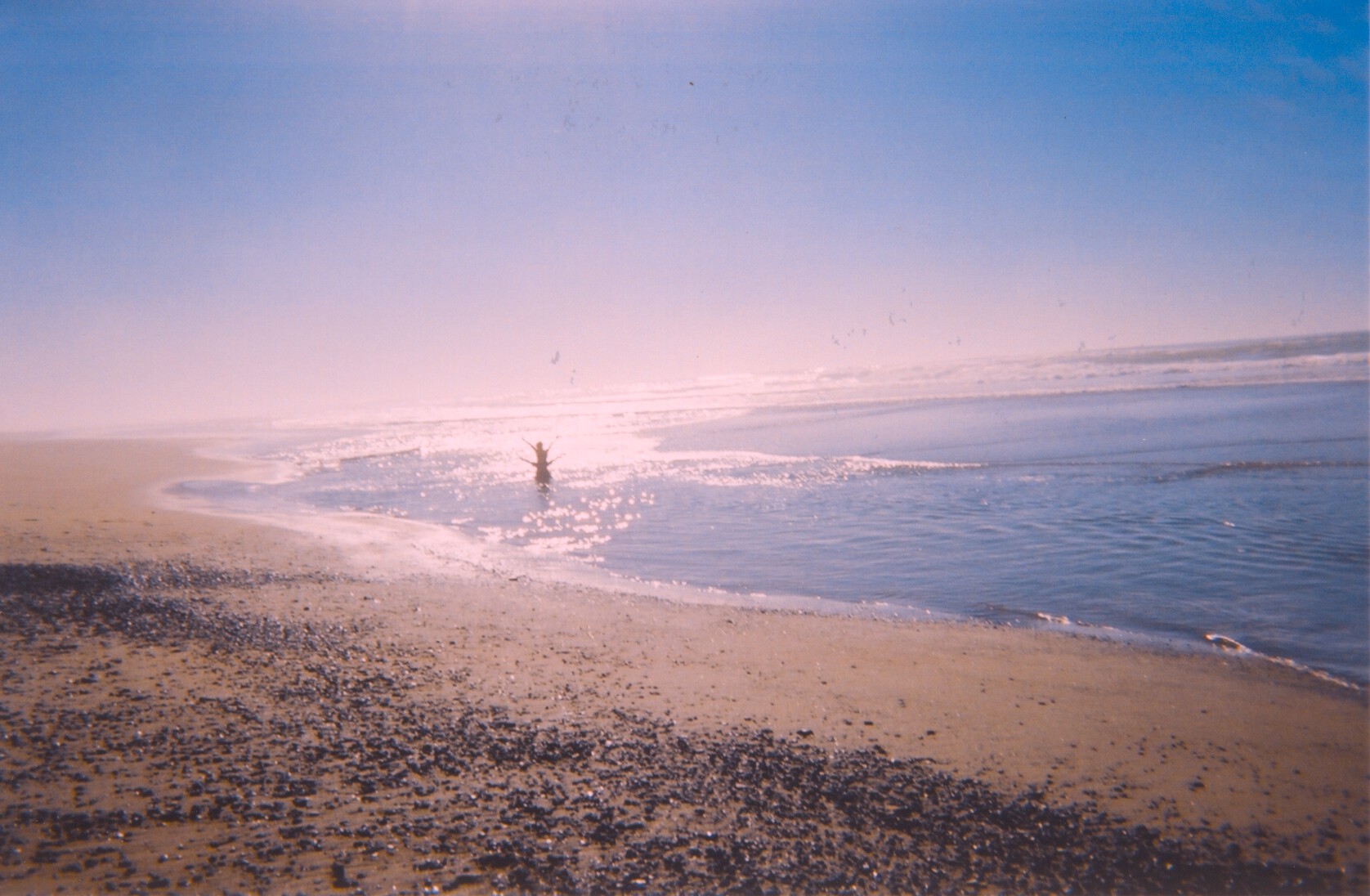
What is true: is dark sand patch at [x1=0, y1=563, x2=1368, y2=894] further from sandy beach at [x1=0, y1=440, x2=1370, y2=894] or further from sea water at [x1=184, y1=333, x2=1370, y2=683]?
sea water at [x1=184, y1=333, x2=1370, y2=683]

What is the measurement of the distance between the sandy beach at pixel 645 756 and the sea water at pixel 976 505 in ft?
5.42

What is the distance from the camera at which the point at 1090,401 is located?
38531mm

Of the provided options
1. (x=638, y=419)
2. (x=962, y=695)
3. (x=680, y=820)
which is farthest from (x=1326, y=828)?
(x=638, y=419)

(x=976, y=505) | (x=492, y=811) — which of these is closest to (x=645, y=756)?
(x=492, y=811)

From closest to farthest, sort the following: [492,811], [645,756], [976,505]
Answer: [492,811] → [645,756] → [976,505]

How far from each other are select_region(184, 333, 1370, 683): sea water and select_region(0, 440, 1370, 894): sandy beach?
165 centimetres

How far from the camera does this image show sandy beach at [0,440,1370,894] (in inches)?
173

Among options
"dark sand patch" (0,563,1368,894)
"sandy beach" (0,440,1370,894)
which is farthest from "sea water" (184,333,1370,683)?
"dark sand patch" (0,563,1368,894)

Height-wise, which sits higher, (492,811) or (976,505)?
(492,811)

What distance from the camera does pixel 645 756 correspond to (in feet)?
18.4

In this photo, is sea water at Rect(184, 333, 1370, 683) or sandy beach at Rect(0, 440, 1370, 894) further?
sea water at Rect(184, 333, 1370, 683)

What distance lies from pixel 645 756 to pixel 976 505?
11.8m

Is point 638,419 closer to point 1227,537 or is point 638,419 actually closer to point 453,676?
point 1227,537

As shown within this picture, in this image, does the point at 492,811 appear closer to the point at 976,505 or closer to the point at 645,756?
the point at 645,756
